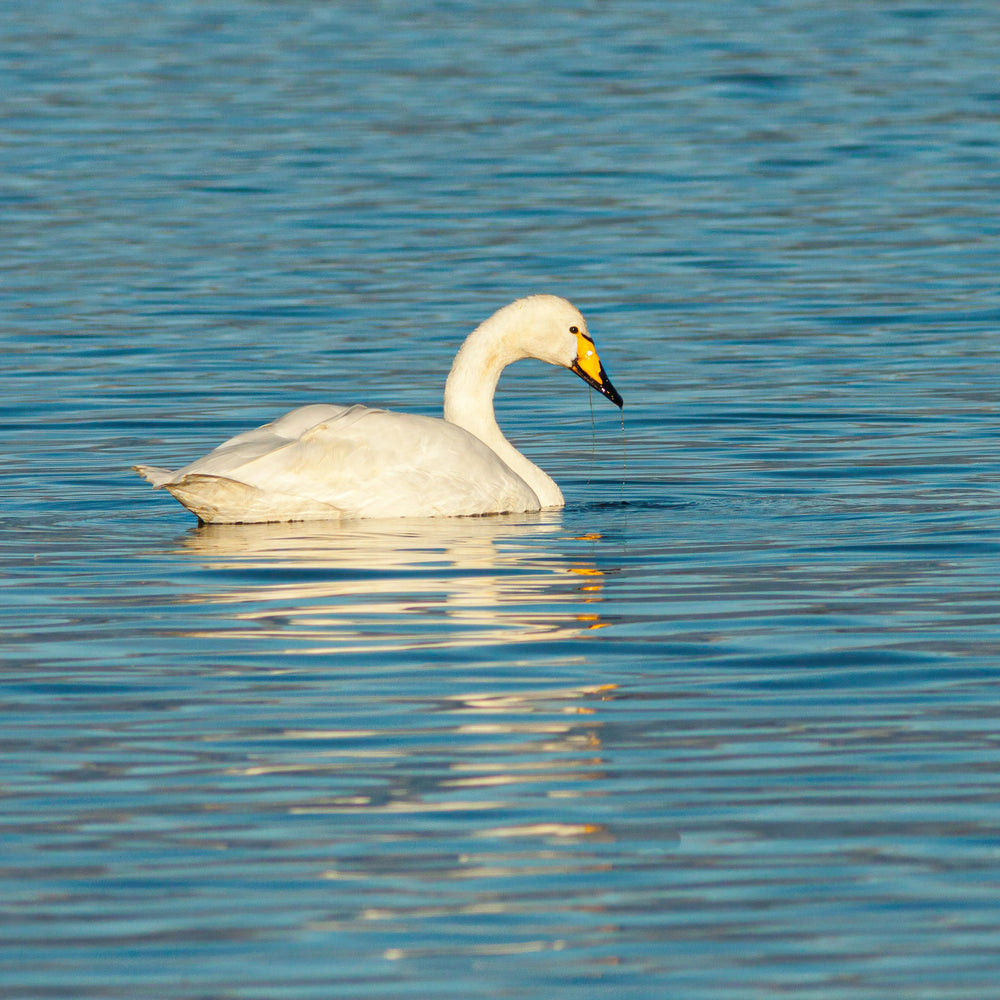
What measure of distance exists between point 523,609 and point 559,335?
13.9 ft

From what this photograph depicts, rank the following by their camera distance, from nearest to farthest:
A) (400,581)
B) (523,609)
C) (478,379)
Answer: (523,609) → (400,581) → (478,379)

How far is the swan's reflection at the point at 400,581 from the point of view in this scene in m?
9.77

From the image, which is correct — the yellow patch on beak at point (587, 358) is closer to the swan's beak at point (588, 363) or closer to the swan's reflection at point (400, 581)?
the swan's beak at point (588, 363)

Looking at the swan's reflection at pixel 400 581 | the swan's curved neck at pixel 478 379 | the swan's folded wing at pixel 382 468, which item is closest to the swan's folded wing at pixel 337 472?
the swan's folded wing at pixel 382 468

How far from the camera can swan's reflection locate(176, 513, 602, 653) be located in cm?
977

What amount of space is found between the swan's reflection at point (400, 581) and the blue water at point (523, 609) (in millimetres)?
37

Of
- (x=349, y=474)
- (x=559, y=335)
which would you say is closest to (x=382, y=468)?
(x=349, y=474)

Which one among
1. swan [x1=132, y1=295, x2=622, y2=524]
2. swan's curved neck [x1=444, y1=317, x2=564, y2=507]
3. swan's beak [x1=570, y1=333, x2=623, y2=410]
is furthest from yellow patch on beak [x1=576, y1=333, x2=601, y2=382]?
swan [x1=132, y1=295, x2=622, y2=524]

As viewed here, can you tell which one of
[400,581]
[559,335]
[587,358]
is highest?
[559,335]

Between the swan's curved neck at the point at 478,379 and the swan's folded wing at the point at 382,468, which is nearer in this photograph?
the swan's folded wing at the point at 382,468

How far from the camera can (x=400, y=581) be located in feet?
35.5

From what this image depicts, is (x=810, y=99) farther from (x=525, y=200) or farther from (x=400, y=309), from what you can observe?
(x=400, y=309)

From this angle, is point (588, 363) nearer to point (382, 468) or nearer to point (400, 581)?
point (382, 468)

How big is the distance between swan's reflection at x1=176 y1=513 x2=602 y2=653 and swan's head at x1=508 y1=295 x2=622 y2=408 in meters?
1.44
